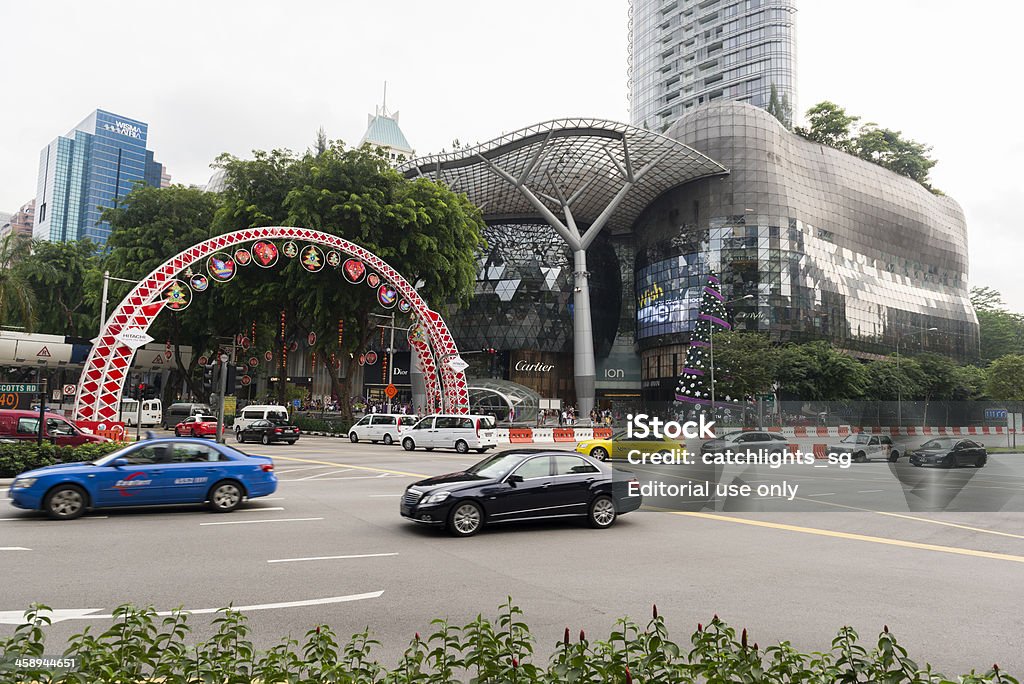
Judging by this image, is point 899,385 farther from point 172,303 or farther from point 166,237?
point 166,237

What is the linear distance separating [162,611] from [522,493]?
5985mm

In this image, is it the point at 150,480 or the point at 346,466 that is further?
the point at 346,466

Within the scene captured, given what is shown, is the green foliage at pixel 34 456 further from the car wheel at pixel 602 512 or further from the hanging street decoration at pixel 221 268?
the hanging street decoration at pixel 221 268

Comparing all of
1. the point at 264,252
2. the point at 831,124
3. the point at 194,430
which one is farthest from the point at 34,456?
the point at 831,124

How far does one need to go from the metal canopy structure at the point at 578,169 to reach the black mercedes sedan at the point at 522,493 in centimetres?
4611

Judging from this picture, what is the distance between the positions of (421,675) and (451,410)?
35273 mm

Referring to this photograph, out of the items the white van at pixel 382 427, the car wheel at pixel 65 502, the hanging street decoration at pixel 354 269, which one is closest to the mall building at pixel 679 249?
the hanging street decoration at pixel 354 269

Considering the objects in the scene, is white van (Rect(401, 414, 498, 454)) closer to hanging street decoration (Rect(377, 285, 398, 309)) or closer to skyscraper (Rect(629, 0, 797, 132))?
hanging street decoration (Rect(377, 285, 398, 309))

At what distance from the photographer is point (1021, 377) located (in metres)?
51.9

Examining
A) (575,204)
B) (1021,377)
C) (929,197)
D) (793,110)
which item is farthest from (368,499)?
(793,110)

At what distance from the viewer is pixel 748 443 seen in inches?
700

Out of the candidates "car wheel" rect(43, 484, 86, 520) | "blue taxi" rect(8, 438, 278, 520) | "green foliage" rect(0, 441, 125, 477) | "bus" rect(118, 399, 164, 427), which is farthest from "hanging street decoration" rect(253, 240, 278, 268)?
"car wheel" rect(43, 484, 86, 520)

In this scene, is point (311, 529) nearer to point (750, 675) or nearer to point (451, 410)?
point (750, 675)

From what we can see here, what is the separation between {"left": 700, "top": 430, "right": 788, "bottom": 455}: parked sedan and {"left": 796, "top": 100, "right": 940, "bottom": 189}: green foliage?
73.2 meters
